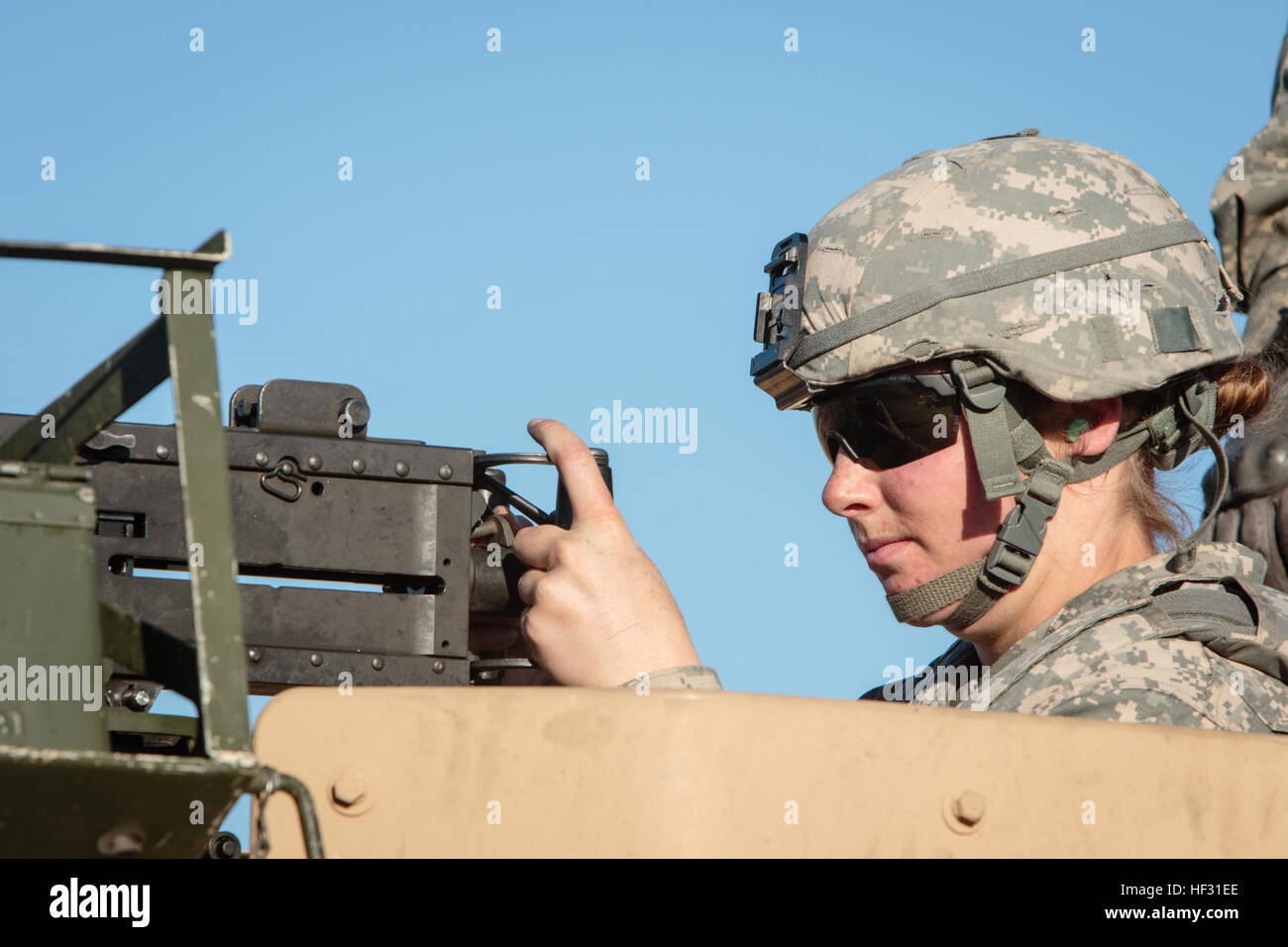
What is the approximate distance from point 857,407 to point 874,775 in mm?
1382

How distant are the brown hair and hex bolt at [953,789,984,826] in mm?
1437

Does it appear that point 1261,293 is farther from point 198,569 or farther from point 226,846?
Result: point 198,569

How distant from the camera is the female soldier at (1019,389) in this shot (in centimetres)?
314

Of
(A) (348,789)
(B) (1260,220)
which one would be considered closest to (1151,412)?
(B) (1260,220)

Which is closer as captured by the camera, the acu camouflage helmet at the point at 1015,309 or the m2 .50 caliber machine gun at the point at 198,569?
the m2 .50 caliber machine gun at the point at 198,569

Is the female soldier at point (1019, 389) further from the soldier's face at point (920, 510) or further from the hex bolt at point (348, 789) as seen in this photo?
the hex bolt at point (348, 789)

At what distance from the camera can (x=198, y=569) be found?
1.49m

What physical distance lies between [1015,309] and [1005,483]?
379mm

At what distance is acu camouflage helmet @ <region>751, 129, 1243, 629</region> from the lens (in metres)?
3.16

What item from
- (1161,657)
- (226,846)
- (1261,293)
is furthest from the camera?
(1261,293)

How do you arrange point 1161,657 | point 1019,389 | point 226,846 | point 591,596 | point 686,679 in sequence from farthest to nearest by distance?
point 1019,389
point 1161,657
point 591,596
point 686,679
point 226,846
